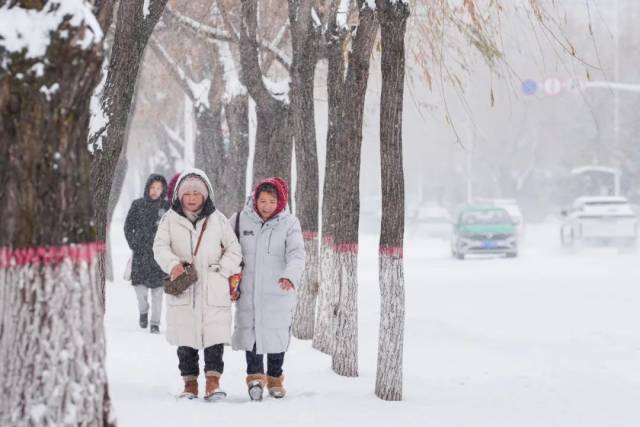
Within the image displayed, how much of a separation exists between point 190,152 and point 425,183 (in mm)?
55765

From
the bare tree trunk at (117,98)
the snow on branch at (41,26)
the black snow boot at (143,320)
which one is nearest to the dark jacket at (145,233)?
the black snow boot at (143,320)

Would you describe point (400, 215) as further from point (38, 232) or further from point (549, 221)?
point (549, 221)

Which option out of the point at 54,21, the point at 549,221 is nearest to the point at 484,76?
the point at 549,221

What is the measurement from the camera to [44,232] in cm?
416

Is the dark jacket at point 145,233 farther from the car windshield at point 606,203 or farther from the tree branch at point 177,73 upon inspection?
the car windshield at point 606,203

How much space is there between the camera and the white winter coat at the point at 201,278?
7465 mm

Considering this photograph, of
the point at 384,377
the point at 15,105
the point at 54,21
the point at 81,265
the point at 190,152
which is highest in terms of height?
the point at 190,152

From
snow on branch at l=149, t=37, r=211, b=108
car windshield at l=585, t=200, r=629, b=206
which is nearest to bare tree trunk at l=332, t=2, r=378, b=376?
snow on branch at l=149, t=37, r=211, b=108

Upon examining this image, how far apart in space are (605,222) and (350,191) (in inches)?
965

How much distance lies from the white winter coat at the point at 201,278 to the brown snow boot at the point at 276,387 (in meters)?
0.61

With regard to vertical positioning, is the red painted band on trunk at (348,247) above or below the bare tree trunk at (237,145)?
below

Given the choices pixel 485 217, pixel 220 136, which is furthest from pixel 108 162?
pixel 485 217

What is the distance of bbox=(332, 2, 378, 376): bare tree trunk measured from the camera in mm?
9375

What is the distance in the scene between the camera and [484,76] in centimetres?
6075
